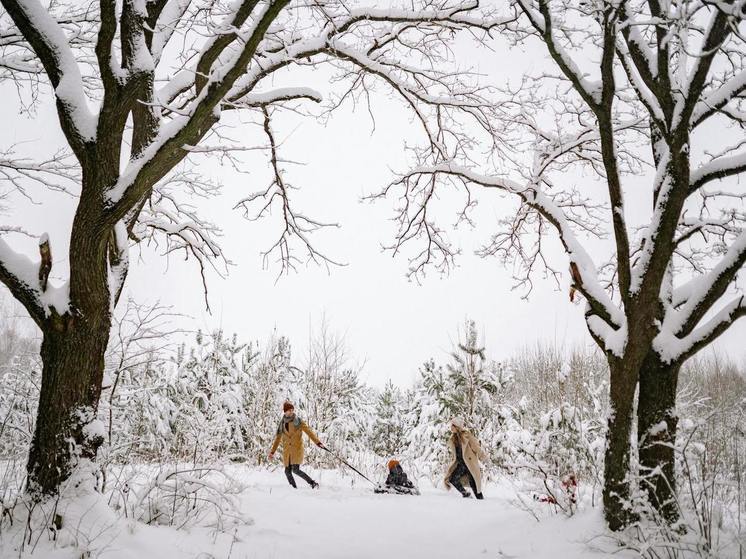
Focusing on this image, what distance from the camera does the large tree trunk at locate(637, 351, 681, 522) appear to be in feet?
10.9

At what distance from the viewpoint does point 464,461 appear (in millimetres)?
7691

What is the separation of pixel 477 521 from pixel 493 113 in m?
5.09

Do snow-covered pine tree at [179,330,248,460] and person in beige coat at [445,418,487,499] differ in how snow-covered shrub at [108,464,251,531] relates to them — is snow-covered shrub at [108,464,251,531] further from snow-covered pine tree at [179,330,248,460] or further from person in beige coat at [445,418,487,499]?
snow-covered pine tree at [179,330,248,460]

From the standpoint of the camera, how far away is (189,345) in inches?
517

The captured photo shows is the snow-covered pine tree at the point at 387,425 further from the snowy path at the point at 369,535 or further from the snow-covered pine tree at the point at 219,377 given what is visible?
the snowy path at the point at 369,535

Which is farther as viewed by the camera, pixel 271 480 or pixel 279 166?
pixel 271 480

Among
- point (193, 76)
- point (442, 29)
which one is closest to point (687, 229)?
point (442, 29)

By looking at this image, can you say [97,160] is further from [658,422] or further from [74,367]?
[658,422]

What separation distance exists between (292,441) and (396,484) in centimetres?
216

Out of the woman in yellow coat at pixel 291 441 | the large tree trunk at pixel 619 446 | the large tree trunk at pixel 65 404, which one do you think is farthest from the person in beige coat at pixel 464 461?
the large tree trunk at pixel 65 404

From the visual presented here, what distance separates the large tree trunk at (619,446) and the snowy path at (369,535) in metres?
0.27

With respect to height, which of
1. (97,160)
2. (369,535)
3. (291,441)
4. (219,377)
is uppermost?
(97,160)

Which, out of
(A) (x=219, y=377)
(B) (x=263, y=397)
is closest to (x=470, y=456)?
(B) (x=263, y=397)

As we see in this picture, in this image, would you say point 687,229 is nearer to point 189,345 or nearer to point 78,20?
point 78,20
